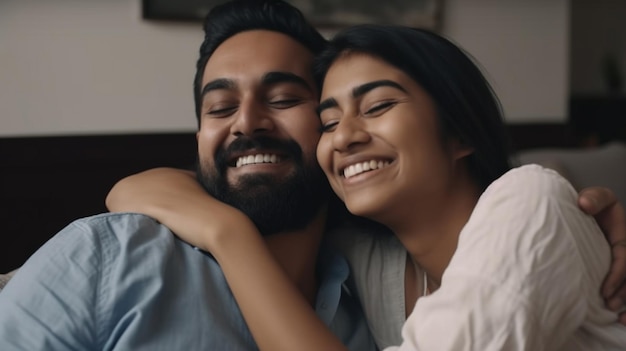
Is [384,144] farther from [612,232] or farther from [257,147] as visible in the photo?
[612,232]

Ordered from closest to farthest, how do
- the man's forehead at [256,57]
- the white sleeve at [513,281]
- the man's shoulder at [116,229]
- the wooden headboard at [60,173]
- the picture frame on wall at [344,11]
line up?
the white sleeve at [513,281] < the man's shoulder at [116,229] < the man's forehead at [256,57] < the wooden headboard at [60,173] < the picture frame on wall at [344,11]

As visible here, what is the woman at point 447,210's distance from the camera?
85 cm

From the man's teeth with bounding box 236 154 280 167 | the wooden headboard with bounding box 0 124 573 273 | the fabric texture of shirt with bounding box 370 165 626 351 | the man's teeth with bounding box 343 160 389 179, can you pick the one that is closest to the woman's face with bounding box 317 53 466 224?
the man's teeth with bounding box 343 160 389 179

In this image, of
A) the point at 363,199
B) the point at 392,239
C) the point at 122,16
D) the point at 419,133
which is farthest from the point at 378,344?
the point at 122,16

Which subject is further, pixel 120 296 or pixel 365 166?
pixel 365 166

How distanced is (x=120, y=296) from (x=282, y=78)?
553 mm

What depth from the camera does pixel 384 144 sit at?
3.83 feet

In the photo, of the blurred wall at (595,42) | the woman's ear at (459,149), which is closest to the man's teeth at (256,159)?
the woman's ear at (459,149)

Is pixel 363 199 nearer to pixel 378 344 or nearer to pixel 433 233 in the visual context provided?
pixel 433 233

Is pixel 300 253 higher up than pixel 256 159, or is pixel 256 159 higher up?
pixel 256 159

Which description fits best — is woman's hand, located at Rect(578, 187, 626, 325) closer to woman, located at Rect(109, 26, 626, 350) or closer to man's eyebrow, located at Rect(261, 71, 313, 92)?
woman, located at Rect(109, 26, 626, 350)

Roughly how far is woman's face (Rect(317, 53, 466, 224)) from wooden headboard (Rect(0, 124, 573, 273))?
123cm

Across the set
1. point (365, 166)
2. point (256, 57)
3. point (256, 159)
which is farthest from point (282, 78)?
point (365, 166)

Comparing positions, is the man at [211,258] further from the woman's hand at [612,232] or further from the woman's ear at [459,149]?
the woman's hand at [612,232]
